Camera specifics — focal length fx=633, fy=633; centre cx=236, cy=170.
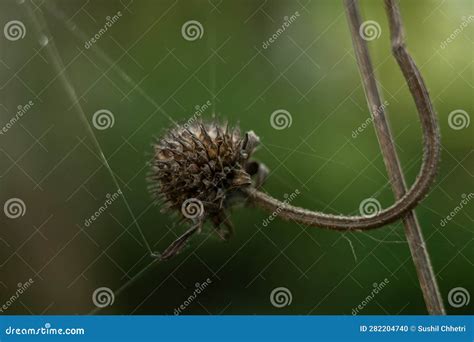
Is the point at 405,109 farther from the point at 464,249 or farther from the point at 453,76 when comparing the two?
the point at 464,249

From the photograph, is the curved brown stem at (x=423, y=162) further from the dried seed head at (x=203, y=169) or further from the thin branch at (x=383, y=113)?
the dried seed head at (x=203, y=169)

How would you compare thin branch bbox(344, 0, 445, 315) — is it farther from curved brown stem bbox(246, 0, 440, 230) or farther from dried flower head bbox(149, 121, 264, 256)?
dried flower head bbox(149, 121, 264, 256)

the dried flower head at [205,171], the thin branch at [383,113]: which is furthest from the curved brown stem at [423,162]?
the dried flower head at [205,171]

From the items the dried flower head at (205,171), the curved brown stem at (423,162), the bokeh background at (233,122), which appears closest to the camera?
the curved brown stem at (423,162)

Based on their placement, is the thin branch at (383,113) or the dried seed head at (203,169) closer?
the thin branch at (383,113)

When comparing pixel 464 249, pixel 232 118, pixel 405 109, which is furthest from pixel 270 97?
pixel 464 249

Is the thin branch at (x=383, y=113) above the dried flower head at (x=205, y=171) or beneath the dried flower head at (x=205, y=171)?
above

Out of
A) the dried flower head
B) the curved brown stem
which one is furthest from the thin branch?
the dried flower head
